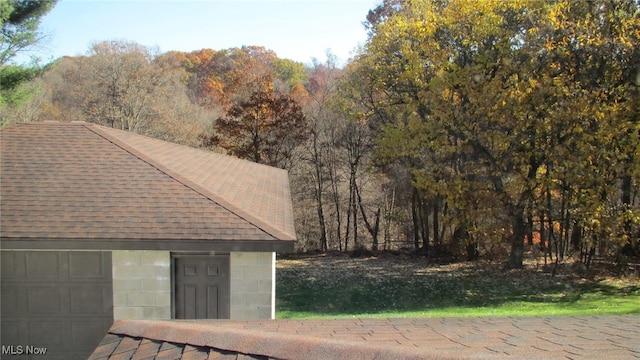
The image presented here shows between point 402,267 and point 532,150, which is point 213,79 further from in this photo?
point 532,150

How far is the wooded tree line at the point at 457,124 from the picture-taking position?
16.0 meters

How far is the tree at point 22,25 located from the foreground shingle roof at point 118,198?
30.5 ft

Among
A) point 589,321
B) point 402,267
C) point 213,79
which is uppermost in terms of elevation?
point 213,79

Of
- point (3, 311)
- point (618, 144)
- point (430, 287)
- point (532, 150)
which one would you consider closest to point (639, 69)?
point (618, 144)

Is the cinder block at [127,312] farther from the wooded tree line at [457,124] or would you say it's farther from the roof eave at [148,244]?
the wooded tree line at [457,124]

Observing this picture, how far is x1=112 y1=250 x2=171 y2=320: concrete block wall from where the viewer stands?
809 cm

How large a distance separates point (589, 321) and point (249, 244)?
476 centimetres

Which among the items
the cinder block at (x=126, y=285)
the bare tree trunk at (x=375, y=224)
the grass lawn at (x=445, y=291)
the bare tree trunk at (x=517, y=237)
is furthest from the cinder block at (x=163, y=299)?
the bare tree trunk at (x=375, y=224)

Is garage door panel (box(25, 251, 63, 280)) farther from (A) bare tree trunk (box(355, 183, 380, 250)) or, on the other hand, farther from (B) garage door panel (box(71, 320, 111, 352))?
(A) bare tree trunk (box(355, 183, 380, 250))

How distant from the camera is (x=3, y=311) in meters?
8.20

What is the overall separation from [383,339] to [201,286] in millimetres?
5252

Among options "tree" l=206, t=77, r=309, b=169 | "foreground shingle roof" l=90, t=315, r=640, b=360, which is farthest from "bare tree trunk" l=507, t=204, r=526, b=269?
"foreground shingle roof" l=90, t=315, r=640, b=360

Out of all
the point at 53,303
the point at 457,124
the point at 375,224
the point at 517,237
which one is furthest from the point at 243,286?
the point at 375,224

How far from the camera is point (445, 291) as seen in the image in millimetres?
16641
